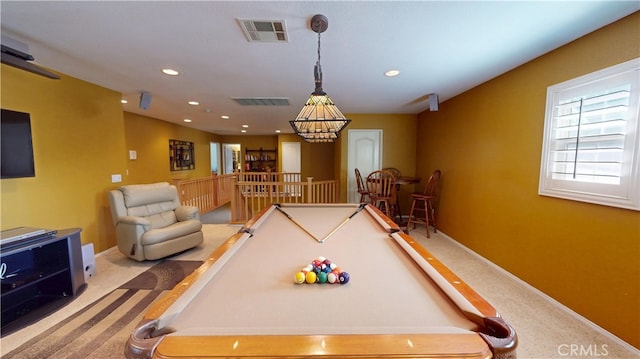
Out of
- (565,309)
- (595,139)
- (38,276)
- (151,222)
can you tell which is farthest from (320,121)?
(151,222)

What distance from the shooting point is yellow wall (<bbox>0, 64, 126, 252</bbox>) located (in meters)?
2.40

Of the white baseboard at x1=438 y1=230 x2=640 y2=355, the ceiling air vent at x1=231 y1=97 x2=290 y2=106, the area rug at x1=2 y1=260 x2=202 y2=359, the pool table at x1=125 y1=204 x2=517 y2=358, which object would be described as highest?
the ceiling air vent at x1=231 y1=97 x2=290 y2=106

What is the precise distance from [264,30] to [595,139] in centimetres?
269

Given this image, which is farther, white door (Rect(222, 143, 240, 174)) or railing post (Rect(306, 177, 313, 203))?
white door (Rect(222, 143, 240, 174))

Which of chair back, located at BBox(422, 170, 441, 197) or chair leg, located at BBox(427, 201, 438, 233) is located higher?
chair back, located at BBox(422, 170, 441, 197)

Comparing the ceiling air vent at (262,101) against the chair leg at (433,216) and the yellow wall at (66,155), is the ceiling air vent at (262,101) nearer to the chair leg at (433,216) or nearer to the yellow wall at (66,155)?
the yellow wall at (66,155)

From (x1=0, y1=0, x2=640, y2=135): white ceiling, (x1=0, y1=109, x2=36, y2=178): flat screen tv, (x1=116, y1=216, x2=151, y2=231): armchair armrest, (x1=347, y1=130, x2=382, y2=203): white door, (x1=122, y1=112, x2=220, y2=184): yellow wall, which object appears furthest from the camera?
(x1=347, y1=130, x2=382, y2=203): white door

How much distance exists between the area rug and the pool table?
4.11 feet

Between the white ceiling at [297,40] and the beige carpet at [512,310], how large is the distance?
2.30m

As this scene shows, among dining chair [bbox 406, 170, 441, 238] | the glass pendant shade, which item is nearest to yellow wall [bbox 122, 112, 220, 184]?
the glass pendant shade

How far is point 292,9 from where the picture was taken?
5.09 ft

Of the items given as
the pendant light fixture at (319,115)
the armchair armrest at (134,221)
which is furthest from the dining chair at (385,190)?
the armchair armrest at (134,221)

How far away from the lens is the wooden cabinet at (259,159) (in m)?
9.57

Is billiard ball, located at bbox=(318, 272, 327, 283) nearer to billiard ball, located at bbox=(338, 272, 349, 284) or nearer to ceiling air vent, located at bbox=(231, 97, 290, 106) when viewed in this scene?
billiard ball, located at bbox=(338, 272, 349, 284)
